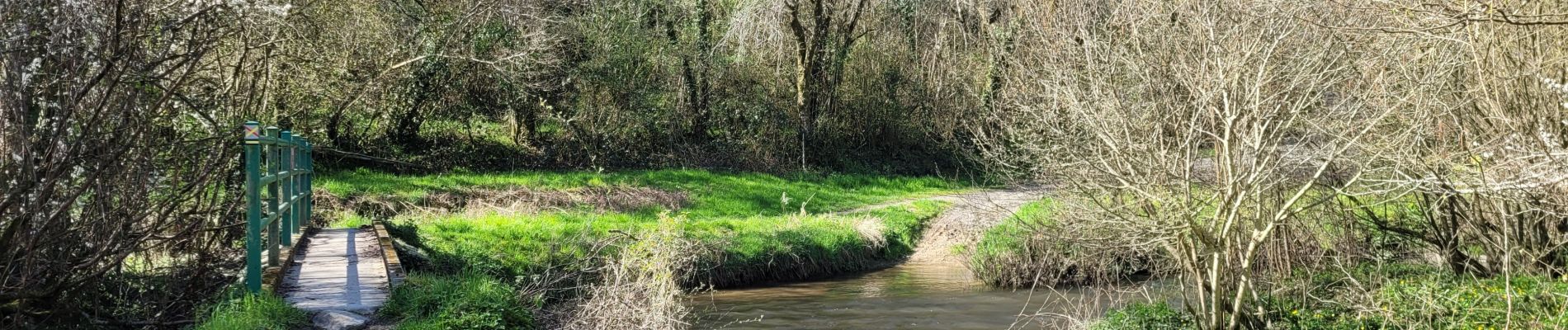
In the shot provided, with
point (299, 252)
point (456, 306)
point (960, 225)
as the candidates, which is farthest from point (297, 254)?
point (960, 225)

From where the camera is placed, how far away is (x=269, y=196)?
844 centimetres

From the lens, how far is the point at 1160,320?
919cm

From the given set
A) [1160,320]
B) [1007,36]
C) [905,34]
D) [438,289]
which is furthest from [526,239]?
[905,34]

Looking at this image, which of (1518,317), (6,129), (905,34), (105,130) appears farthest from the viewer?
(905,34)

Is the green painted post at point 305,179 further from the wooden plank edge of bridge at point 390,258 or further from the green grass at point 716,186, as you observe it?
the green grass at point 716,186

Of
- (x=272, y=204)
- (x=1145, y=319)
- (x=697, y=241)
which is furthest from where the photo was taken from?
(x=697, y=241)

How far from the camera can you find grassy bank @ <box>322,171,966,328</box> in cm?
848

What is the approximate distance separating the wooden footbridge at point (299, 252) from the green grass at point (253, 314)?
0.15 m

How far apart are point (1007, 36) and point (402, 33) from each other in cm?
913

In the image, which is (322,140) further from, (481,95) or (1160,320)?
(1160,320)

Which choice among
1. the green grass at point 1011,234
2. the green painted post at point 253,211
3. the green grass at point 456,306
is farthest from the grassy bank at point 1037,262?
the green painted post at point 253,211

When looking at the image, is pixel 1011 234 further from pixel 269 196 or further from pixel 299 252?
pixel 269 196

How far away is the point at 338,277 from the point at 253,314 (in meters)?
2.12

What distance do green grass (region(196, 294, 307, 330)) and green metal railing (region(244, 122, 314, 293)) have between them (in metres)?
0.33
